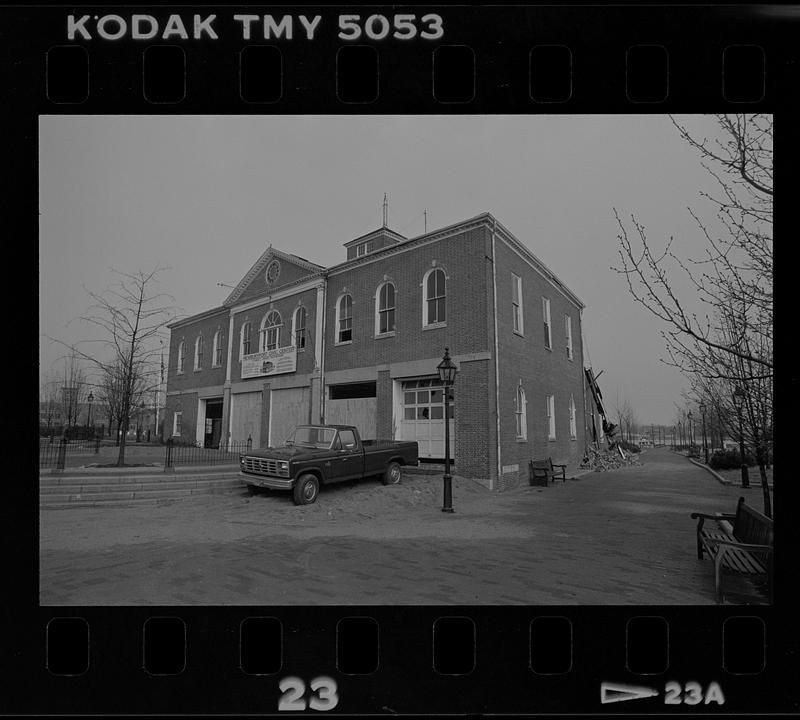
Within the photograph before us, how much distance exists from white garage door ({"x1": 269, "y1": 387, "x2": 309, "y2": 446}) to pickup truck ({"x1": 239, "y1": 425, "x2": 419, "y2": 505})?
0.44m

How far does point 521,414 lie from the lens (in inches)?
358

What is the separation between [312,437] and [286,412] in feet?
3.09

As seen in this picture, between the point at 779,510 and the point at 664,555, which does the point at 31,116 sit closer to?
the point at 779,510

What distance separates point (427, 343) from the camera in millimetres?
7988

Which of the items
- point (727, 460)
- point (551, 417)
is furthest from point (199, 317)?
point (727, 460)

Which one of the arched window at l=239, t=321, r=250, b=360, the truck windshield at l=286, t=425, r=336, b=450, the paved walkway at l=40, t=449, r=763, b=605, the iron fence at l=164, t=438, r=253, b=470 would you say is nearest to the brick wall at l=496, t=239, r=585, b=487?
the paved walkway at l=40, t=449, r=763, b=605

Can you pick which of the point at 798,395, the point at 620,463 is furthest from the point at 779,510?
the point at 620,463

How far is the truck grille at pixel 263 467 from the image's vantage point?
25.7 ft

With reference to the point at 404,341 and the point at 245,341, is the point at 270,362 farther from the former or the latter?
the point at 404,341

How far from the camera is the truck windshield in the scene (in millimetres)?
7891

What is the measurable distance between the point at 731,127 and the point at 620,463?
33.2ft
